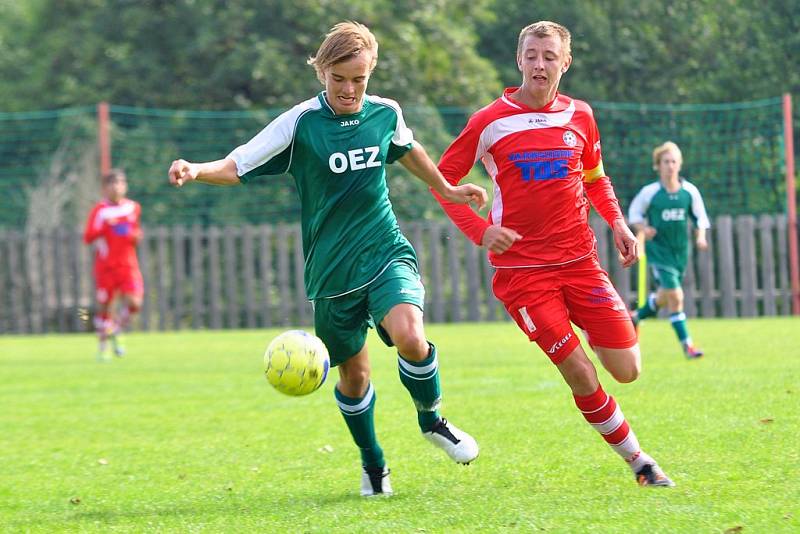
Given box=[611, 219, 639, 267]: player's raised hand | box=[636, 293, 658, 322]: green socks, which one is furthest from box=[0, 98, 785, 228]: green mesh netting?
box=[611, 219, 639, 267]: player's raised hand

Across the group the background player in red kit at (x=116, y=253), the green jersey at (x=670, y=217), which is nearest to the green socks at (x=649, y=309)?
the green jersey at (x=670, y=217)

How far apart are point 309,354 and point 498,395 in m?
4.24

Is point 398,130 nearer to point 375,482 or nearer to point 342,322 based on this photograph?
point 342,322

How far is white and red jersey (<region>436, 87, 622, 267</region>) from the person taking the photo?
5.96 metres

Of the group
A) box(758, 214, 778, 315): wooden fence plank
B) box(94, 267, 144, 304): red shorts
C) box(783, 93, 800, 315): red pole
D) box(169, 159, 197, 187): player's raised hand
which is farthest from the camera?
box(758, 214, 778, 315): wooden fence plank

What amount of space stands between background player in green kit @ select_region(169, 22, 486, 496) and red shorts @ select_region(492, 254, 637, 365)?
48 cm

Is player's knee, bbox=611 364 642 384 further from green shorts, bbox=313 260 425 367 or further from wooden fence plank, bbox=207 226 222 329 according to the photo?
wooden fence plank, bbox=207 226 222 329

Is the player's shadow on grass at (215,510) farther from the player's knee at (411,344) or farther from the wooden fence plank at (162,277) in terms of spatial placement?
the wooden fence plank at (162,277)

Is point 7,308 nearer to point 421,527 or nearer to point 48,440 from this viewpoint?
point 48,440

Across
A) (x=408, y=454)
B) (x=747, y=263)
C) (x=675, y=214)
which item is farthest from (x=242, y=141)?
(x=408, y=454)

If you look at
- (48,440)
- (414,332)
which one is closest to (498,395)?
(48,440)

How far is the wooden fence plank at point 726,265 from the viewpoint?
20125 mm

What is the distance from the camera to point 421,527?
494 cm

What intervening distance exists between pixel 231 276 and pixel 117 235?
571 centimetres
